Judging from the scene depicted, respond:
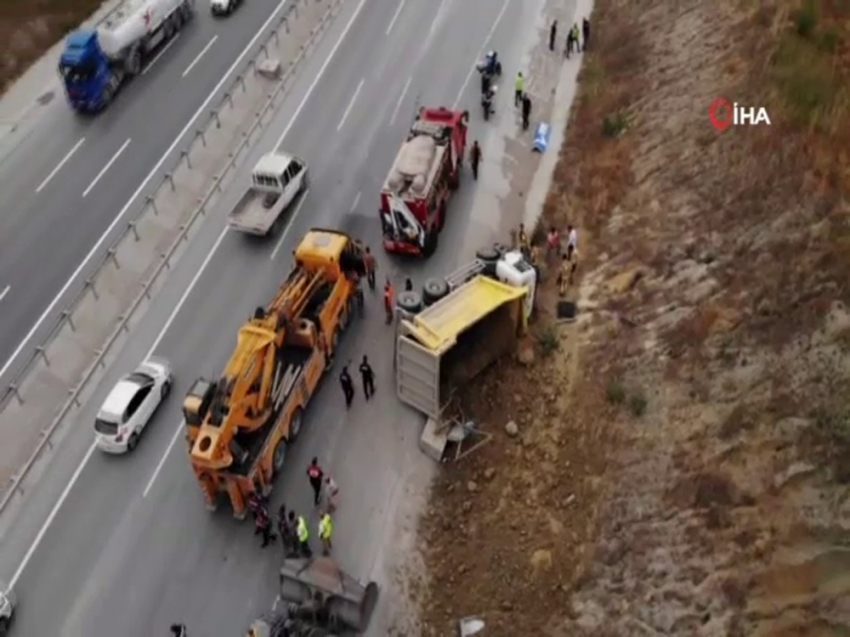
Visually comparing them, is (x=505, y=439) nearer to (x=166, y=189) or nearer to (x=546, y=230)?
(x=546, y=230)

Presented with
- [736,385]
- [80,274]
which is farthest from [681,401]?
[80,274]

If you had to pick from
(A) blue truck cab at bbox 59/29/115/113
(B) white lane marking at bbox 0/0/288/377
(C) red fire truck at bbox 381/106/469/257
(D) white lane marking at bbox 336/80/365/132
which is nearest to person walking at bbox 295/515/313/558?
(C) red fire truck at bbox 381/106/469/257

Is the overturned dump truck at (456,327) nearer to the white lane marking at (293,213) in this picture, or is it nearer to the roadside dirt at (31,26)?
the white lane marking at (293,213)

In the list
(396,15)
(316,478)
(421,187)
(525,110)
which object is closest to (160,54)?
(396,15)

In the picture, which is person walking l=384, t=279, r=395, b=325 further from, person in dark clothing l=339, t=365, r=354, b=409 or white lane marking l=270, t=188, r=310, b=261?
white lane marking l=270, t=188, r=310, b=261

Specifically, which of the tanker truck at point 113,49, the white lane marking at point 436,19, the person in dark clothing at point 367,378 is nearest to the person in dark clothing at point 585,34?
the white lane marking at point 436,19

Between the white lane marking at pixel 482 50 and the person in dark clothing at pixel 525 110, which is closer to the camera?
the person in dark clothing at pixel 525 110

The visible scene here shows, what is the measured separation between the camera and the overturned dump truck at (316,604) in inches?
774

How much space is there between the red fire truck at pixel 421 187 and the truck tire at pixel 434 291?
3458 mm

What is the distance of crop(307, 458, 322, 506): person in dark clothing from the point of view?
72.6ft

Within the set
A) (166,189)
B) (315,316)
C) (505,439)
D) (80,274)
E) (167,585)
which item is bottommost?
(167,585)

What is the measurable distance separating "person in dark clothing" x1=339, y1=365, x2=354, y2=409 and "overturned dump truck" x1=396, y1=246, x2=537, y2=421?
133cm

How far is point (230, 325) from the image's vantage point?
1070 inches

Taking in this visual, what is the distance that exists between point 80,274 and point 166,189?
469 cm
